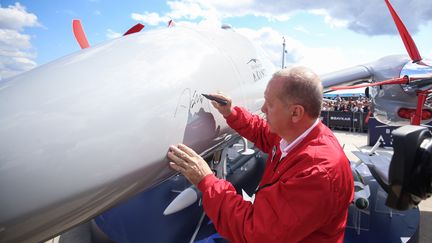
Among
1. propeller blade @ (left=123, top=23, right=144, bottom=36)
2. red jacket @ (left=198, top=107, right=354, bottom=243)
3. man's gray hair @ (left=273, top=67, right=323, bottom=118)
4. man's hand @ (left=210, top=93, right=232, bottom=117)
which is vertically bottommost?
red jacket @ (left=198, top=107, right=354, bottom=243)

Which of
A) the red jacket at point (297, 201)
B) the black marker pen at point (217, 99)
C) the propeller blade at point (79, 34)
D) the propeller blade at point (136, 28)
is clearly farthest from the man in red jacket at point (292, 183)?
the propeller blade at point (79, 34)

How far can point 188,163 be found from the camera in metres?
1.75

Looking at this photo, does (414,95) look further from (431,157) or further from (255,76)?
(431,157)

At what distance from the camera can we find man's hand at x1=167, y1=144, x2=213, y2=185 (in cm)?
168

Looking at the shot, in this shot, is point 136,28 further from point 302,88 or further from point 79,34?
point 302,88

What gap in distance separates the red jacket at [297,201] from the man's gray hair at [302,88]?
0.59 ft

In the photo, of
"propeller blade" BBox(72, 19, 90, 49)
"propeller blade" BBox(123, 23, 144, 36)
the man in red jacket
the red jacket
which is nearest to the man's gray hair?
the man in red jacket

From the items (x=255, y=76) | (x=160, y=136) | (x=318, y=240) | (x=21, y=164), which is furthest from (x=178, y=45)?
(x=318, y=240)

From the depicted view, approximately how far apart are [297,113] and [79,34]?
290cm

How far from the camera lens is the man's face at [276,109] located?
5.26ft

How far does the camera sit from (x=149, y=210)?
4.12 meters

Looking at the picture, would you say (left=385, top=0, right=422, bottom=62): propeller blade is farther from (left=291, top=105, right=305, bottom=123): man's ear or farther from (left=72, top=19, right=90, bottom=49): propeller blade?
(left=72, top=19, right=90, bottom=49): propeller blade

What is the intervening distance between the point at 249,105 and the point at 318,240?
1.51 meters

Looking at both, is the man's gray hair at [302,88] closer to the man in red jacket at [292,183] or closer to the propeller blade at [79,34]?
the man in red jacket at [292,183]
